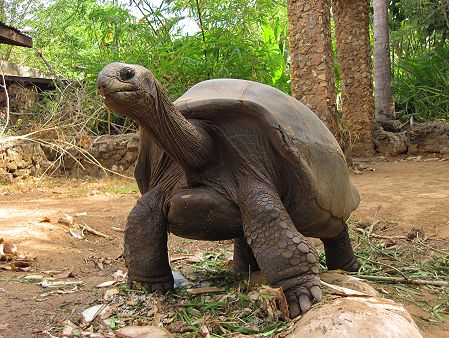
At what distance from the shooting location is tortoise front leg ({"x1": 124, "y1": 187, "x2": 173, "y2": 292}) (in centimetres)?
228

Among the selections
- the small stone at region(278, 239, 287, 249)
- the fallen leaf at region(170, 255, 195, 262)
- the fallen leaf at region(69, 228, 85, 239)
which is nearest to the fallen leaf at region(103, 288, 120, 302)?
the small stone at region(278, 239, 287, 249)

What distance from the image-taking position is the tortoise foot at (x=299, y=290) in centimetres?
196

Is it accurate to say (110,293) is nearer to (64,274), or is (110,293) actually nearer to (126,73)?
(64,274)

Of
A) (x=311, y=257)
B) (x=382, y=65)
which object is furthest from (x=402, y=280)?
(x=382, y=65)

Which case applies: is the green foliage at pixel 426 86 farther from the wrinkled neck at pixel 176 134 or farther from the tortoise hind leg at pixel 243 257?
the wrinkled neck at pixel 176 134

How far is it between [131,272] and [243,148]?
0.78 m

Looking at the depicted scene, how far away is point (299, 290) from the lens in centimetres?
196

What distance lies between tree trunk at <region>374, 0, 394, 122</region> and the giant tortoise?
395 inches

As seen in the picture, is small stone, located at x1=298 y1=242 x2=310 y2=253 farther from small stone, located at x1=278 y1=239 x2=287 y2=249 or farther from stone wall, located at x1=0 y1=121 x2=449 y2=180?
stone wall, located at x1=0 y1=121 x2=449 y2=180

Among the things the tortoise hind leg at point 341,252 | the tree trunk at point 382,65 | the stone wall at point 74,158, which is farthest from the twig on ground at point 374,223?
the tree trunk at point 382,65

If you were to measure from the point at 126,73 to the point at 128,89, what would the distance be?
59mm

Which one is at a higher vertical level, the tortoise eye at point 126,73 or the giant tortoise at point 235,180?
the tortoise eye at point 126,73

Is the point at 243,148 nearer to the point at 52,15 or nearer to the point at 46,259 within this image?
the point at 46,259

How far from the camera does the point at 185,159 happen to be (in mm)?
2084
